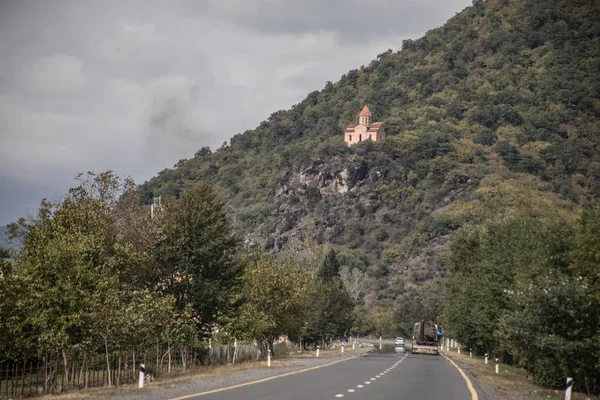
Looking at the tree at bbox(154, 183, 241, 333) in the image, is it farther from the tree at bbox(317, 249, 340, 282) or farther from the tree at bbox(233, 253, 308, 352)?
the tree at bbox(317, 249, 340, 282)

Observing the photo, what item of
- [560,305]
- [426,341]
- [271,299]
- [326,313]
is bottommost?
[426,341]

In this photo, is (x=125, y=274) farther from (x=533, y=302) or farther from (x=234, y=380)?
(x=533, y=302)

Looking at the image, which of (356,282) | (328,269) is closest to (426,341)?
(328,269)

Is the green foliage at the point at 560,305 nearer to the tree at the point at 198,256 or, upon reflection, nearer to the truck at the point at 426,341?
the tree at the point at 198,256

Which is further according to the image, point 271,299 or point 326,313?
point 326,313

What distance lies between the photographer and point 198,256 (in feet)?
143

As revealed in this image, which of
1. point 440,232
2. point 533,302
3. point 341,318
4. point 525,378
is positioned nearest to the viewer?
point 533,302

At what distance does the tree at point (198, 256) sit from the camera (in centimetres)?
4241

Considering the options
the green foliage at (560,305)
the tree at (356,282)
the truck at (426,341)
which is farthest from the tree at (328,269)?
the green foliage at (560,305)

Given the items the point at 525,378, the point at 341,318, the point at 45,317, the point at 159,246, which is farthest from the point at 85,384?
the point at 341,318

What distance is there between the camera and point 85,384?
2861 centimetres

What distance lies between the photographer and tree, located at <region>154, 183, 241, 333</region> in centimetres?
4241

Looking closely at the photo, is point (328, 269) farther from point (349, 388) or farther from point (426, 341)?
point (349, 388)

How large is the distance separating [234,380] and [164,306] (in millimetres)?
4951
